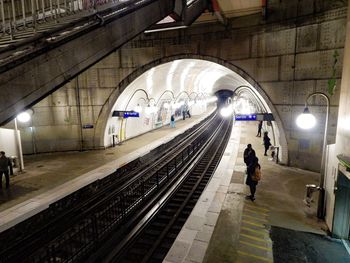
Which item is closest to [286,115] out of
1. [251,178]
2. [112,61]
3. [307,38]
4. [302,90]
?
[302,90]

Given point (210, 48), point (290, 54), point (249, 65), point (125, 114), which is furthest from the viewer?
point (125, 114)

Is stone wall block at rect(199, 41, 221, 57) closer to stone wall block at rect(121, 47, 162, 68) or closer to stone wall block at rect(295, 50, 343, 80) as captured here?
stone wall block at rect(121, 47, 162, 68)

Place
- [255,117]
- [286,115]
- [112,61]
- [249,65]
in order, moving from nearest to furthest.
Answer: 1. [255,117]
2. [286,115]
3. [249,65]
4. [112,61]

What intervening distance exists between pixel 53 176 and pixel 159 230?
6.48 m

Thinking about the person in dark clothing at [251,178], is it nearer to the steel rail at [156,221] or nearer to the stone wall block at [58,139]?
the steel rail at [156,221]

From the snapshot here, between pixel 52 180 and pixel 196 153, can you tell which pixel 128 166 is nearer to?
pixel 52 180

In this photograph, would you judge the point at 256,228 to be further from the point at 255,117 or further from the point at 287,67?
the point at 287,67

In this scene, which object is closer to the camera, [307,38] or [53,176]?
[307,38]

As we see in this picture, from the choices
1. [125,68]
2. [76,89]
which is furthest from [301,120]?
[76,89]

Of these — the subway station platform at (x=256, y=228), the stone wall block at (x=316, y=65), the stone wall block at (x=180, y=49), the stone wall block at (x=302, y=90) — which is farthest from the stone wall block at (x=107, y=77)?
the stone wall block at (x=316, y=65)

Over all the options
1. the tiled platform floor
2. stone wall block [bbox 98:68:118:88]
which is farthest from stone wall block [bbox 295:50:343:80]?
stone wall block [bbox 98:68:118:88]

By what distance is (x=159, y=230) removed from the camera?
6773 mm

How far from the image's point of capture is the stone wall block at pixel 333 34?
916 centimetres

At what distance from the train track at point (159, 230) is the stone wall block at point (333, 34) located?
7800 mm
